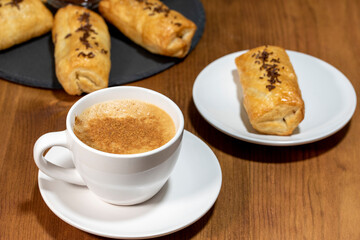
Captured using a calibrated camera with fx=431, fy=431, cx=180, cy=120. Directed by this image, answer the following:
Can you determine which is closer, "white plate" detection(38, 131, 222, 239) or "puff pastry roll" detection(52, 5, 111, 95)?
"white plate" detection(38, 131, 222, 239)

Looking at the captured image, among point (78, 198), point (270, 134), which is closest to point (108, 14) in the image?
point (270, 134)

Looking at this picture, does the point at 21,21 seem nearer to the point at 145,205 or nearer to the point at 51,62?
the point at 51,62

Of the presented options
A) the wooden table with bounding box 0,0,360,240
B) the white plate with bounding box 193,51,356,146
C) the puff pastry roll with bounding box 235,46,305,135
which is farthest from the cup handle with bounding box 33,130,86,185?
the puff pastry roll with bounding box 235,46,305,135

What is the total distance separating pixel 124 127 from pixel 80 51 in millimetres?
540

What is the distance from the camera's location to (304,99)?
1.36 m

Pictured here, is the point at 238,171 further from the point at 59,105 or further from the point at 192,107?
the point at 59,105

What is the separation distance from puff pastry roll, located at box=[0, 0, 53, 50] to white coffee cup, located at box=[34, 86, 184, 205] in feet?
2.41

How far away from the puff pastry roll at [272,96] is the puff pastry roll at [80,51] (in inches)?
18.4

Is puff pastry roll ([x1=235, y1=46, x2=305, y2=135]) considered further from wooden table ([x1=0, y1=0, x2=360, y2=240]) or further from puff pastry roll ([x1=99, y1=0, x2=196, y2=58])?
puff pastry roll ([x1=99, y1=0, x2=196, y2=58])

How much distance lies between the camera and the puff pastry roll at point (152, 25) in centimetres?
154

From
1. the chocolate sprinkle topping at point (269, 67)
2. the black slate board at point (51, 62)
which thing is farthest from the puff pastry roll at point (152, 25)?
the chocolate sprinkle topping at point (269, 67)

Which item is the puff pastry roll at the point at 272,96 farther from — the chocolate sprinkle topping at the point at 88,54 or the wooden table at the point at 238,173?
the chocolate sprinkle topping at the point at 88,54

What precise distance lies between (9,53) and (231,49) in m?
0.83

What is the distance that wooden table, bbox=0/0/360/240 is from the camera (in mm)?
989
